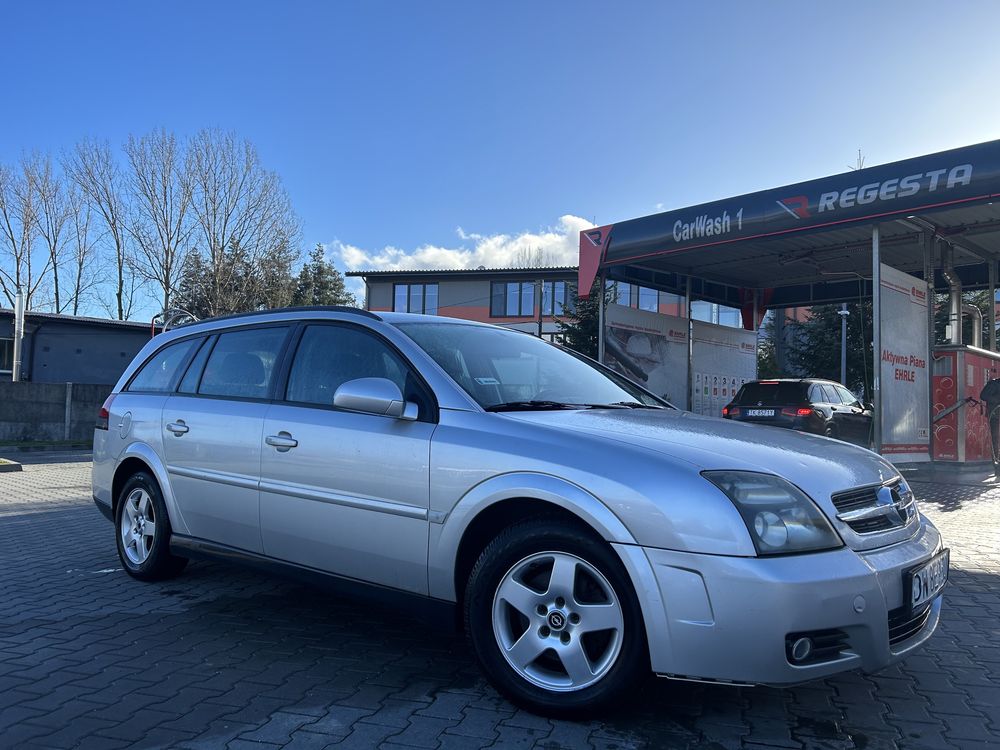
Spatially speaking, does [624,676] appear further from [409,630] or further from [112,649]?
[112,649]

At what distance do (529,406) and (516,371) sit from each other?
44 cm

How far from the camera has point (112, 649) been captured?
3760mm

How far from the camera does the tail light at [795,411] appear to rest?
541 inches

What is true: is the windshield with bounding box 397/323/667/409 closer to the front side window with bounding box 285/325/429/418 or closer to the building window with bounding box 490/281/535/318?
the front side window with bounding box 285/325/429/418

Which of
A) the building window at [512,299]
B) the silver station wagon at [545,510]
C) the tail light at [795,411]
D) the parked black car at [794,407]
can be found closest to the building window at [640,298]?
the building window at [512,299]

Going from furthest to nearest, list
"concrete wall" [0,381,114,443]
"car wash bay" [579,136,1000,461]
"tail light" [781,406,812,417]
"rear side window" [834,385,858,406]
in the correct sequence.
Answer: "concrete wall" [0,381,114,443] → "rear side window" [834,385,858,406] → "tail light" [781,406,812,417] → "car wash bay" [579,136,1000,461]

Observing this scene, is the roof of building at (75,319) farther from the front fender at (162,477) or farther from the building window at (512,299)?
the front fender at (162,477)

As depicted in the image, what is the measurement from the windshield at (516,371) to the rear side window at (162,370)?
76.3 inches

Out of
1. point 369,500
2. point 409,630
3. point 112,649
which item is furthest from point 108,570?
point 369,500

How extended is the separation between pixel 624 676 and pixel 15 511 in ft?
25.9

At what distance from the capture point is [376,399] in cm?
335

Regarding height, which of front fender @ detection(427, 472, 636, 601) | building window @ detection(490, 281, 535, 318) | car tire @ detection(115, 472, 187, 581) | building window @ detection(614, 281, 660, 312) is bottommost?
car tire @ detection(115, 472, 187, 581)

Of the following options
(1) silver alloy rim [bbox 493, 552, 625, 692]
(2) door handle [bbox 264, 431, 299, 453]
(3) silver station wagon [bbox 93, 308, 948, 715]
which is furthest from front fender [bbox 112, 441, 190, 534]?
(1) silver alloy rim [bbox 493, 552, 625, 692]

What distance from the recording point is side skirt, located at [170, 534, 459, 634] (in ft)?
10.7
